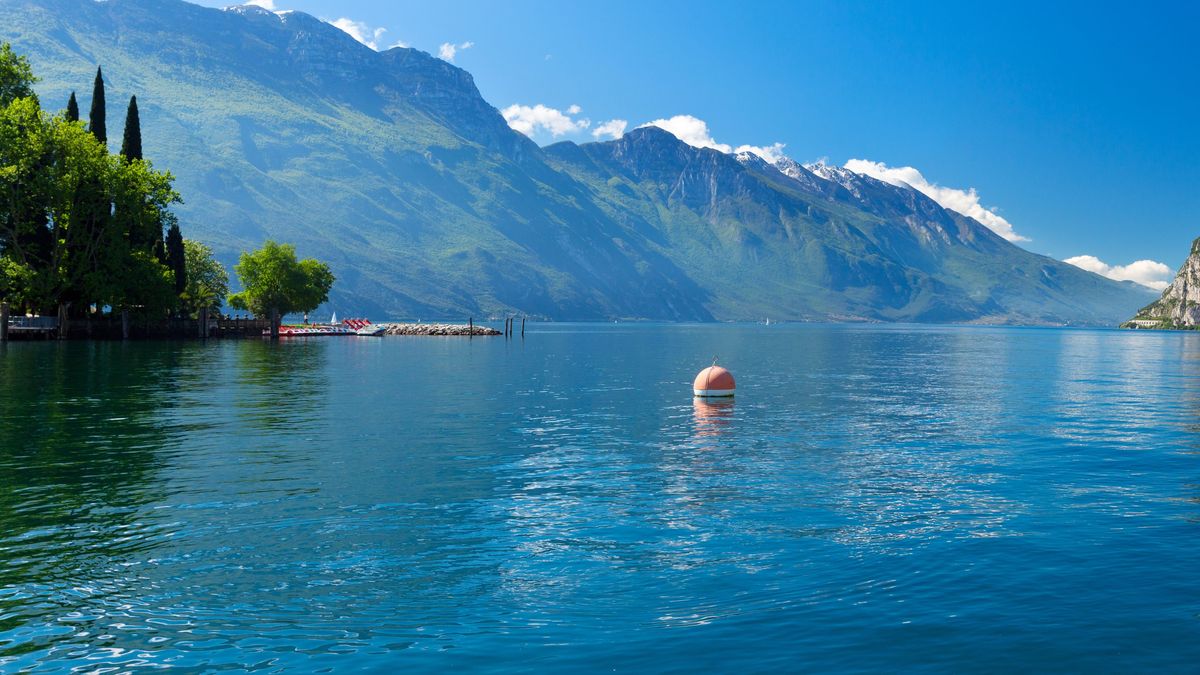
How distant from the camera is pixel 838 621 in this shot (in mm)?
14891

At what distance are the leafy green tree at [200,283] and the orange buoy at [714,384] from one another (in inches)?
4192

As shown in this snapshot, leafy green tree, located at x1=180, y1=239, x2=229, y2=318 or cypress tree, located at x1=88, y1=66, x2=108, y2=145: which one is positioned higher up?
cypress tree, located at x1=88, y1=66, x2=108, y2=145

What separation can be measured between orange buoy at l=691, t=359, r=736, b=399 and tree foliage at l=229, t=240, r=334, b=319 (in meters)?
126

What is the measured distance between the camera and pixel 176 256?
5236 inches

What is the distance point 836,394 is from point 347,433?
37.1m

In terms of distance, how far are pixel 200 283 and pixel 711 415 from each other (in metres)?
135

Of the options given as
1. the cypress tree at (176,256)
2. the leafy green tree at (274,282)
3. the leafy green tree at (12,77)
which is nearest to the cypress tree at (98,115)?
the leafy green tree at (12,77)

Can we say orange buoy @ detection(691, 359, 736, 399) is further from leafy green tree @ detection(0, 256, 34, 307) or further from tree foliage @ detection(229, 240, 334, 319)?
tree foliage @ detection(229, 240, 334, 319)

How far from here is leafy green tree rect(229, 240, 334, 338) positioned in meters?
168

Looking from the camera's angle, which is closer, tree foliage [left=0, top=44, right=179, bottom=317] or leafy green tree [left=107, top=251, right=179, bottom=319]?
tree foliage [left=0, top=44, right=179, bottom=317]

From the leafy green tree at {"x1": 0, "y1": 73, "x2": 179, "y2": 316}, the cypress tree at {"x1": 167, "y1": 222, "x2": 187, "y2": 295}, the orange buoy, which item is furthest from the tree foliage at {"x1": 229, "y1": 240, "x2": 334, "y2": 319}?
the orange buoy

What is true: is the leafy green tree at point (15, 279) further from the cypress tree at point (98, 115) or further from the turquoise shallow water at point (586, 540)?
the turquoise shallow water at point (586, 540)

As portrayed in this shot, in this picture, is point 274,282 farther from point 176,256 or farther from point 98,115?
point 98,115

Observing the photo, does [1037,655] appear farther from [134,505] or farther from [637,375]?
[637,375]
